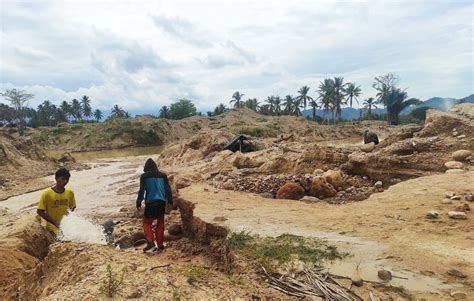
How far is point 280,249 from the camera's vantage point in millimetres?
5117

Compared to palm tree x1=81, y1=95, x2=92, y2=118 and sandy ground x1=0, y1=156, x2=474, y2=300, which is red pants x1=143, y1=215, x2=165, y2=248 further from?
palm tree x1=81, y1=95, x2=92, y2=118

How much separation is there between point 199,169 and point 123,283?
11.2 m

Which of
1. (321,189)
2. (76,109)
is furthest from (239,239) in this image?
(76,109)

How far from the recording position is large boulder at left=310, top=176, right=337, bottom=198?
9.67 metres

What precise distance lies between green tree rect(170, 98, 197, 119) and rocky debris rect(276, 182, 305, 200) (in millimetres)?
75494

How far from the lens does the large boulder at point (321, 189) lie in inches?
381

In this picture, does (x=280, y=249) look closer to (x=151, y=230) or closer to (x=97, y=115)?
(x=151, y=230)

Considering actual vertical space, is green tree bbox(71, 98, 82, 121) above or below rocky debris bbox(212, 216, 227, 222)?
above

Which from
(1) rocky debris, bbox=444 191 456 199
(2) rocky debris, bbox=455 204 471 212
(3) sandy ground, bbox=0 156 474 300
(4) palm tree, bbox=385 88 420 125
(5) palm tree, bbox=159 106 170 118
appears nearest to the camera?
(3) sandy ground, bbox=0 156 474 300

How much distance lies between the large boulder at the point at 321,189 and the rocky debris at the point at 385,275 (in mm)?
5386

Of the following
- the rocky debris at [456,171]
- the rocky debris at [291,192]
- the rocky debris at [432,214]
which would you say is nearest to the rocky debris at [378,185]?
the rocky debris at [456,171]

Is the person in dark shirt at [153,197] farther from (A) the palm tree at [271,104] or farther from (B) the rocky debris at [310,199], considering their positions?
(A) the palm tree at [271,104]

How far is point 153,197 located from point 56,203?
1563 mm

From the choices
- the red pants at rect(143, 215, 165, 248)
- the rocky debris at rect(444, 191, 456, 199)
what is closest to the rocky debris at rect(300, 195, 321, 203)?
the rocky debris at rect(444, 191, 456, 199)
